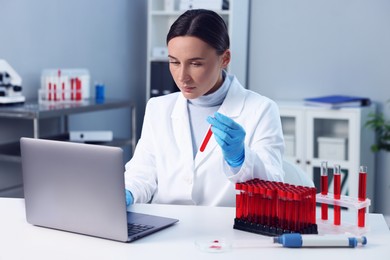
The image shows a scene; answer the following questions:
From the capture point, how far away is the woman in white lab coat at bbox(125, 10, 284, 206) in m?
1.73

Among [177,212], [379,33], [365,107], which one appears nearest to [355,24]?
[379,33]

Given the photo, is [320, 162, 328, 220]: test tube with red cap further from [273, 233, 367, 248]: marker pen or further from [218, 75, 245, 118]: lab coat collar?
[218, 75, 245, 118]: lab coat collar

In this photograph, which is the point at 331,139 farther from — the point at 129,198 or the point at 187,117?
the point at 129,198

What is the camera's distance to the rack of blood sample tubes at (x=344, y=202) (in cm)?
145

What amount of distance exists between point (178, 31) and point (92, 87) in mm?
2380

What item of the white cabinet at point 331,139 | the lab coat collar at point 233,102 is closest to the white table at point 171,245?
the lab coat collar at point 233,102

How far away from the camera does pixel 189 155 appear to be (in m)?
1.91

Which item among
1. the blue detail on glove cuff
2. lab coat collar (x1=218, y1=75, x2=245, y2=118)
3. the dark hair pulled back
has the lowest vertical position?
the blue detail on glove cuff

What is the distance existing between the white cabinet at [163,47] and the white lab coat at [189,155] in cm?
221

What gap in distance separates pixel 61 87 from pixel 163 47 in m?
1.17

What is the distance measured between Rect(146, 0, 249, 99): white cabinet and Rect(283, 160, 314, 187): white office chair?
2317 millimetres

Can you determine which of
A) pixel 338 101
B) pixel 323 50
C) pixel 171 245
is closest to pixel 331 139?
pixel 338 101

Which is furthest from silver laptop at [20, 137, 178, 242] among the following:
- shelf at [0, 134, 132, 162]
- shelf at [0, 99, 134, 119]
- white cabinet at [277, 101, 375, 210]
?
white cabinet at [277, 101, 375, 210]

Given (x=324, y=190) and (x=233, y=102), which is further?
(x=233, y=102)
